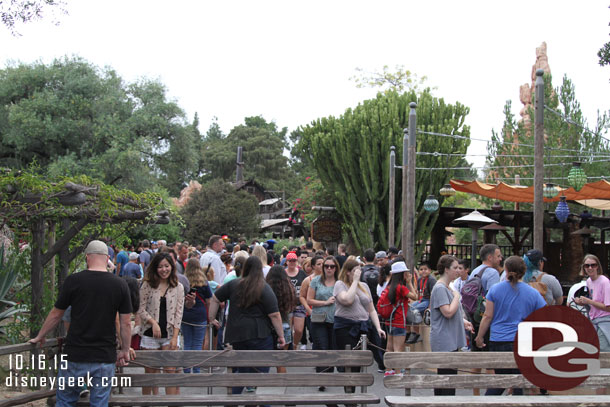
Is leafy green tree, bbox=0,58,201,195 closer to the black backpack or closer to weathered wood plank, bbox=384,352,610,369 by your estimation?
the black backpack

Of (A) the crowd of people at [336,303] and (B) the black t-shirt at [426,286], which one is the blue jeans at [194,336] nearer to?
(A) the crowd of people at [336,303]

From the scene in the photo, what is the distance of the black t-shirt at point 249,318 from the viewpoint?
7156 mm

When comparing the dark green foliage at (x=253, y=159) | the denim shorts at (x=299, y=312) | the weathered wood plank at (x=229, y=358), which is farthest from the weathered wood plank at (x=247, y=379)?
the dark green foliage at (x=253, y=159)

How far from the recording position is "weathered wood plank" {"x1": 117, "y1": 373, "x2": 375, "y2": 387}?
21.2 feet

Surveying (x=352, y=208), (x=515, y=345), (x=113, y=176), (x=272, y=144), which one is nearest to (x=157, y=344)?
(x=515, y=345)

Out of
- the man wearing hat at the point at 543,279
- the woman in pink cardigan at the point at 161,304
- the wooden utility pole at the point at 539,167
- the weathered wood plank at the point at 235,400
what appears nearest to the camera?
the weathered wood plank at the point at 235,400

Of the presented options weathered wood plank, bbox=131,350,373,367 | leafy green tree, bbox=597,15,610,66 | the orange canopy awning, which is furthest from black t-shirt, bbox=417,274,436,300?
the orange canopy awning

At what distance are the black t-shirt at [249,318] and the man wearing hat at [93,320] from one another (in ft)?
5.55

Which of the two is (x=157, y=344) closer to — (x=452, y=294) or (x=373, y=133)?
(x=452, y=294)

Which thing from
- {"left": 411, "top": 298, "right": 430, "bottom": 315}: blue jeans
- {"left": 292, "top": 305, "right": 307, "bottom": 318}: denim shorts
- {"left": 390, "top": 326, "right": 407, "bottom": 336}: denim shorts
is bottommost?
{"left": 390, "top": 326, "right": 407, "bottom": 336}: denim shorts

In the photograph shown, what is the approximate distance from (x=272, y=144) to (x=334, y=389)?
7551 centimetres

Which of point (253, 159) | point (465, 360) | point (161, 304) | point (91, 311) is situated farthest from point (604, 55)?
point (253, 159)

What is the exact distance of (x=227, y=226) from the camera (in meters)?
47.0

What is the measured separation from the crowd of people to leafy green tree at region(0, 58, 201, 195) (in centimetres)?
2361
